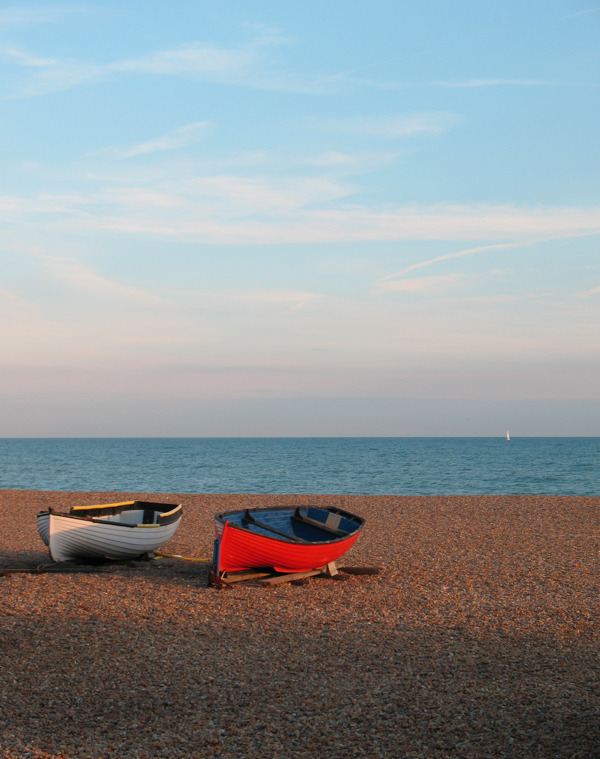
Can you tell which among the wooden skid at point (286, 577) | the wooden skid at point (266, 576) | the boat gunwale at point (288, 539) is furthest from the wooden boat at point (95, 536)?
the wooden skid at point (286, 577)

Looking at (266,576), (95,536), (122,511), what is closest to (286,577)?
(266,576)

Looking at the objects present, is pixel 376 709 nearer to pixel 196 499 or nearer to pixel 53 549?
pixel 53 549

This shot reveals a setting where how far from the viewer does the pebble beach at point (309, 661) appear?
536 centimetres

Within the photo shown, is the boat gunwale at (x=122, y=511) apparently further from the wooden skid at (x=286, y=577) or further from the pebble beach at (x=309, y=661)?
the wooden skid at (x=286, y=577)

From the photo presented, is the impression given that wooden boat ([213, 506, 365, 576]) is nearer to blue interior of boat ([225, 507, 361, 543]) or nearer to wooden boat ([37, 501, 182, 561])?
blue interior of boat ([225, 507, 361, 543])

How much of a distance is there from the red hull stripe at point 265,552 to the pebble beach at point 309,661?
39cm

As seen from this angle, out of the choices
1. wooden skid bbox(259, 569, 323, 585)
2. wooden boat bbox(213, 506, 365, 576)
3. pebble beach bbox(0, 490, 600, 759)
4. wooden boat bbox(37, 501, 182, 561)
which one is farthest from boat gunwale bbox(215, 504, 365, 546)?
wooden boat bbox(37, 501, 182, 561)

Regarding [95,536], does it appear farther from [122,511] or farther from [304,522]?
[304,522]

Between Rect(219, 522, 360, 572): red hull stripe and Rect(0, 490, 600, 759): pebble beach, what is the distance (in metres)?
0.39

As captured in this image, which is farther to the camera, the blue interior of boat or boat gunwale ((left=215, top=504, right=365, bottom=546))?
the blue interior of boat

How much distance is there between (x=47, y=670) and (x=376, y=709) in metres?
3.37

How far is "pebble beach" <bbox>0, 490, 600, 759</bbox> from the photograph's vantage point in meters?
5.36

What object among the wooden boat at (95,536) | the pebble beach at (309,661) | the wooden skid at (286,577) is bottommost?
the pebble beach at (309,661)

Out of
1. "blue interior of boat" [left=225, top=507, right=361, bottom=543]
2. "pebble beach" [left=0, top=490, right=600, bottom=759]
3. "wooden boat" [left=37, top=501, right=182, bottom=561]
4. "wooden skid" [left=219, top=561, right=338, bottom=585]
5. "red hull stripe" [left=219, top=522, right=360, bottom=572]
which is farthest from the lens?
"blue interior of boat" [left=225, top=507, right=361, bottom=543]
